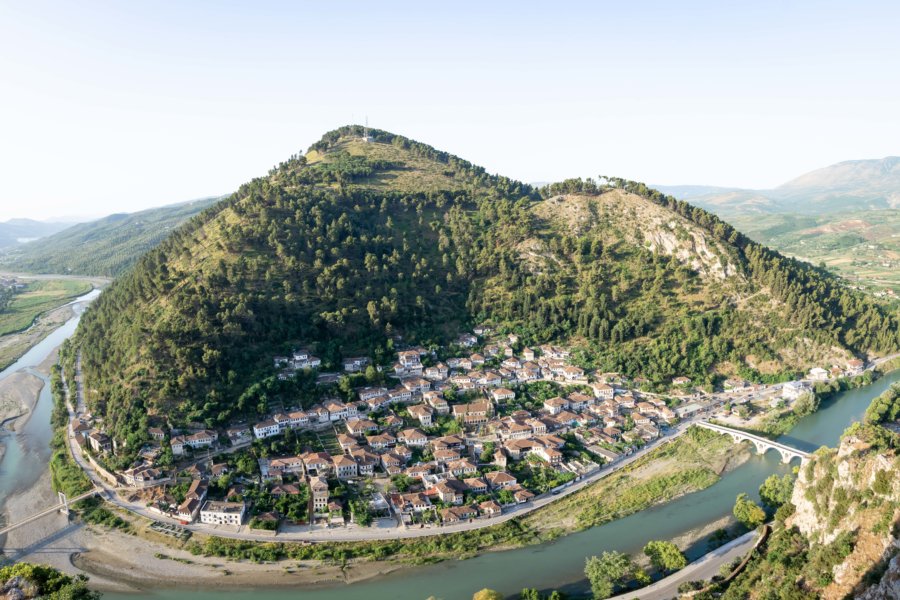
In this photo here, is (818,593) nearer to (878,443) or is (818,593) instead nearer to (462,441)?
(878,443)

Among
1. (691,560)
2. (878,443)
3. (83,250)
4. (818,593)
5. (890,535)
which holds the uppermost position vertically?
(83,250)

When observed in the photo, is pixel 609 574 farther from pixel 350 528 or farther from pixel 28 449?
pixel 28 449

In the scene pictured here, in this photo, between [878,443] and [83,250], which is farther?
[83,250]

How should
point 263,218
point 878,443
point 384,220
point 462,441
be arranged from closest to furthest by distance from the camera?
point 878,443, point 462,441, point 263,218, point 384,220

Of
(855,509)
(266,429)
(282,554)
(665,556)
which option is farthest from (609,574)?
(266,429)

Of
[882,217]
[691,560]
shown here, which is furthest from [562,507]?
[882,217]

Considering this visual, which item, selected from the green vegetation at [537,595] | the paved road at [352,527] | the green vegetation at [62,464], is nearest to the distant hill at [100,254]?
the green vegetation at [62,464]

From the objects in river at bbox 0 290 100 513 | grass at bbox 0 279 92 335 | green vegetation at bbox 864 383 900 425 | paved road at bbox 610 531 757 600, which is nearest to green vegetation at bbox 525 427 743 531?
paved road at bbox 610 531 757 600
